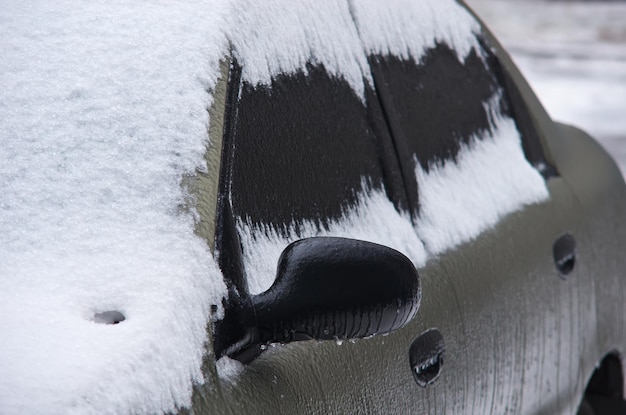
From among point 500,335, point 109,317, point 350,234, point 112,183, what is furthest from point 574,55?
point 109,317

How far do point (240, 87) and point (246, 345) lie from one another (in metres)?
0.53

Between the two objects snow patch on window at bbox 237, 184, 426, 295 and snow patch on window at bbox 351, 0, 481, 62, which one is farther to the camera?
snow patch on window at bbox 351, 0, 481, 62

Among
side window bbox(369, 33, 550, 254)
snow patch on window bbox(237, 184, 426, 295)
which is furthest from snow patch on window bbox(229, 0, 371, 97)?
snow patch on window bbox(237, 184, 426, 295)

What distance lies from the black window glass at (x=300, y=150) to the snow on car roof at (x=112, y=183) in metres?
0.06

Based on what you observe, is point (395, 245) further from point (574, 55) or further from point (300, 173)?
point (574, 55)

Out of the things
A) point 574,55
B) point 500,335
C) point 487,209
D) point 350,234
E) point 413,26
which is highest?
point 413,26

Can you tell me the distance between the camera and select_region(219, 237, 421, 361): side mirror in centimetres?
176

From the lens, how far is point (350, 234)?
7.54 ft

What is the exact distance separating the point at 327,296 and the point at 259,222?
12.4 inches

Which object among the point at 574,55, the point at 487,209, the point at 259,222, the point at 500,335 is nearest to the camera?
the point at 259,222

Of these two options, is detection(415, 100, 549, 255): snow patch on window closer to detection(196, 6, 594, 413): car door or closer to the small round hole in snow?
detection(196, 6, 594, 413): car door

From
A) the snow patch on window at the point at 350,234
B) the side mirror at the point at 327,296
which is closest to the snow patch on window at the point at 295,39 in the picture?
the snow patch on window at the point at 350,234

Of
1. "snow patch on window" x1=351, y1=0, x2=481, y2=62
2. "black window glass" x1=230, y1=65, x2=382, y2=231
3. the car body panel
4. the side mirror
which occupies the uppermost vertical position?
"snow patch on window" x1=351, y1=0, x2=481, y2=62

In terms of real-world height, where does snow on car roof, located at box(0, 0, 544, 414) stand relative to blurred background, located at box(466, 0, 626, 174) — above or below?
above
